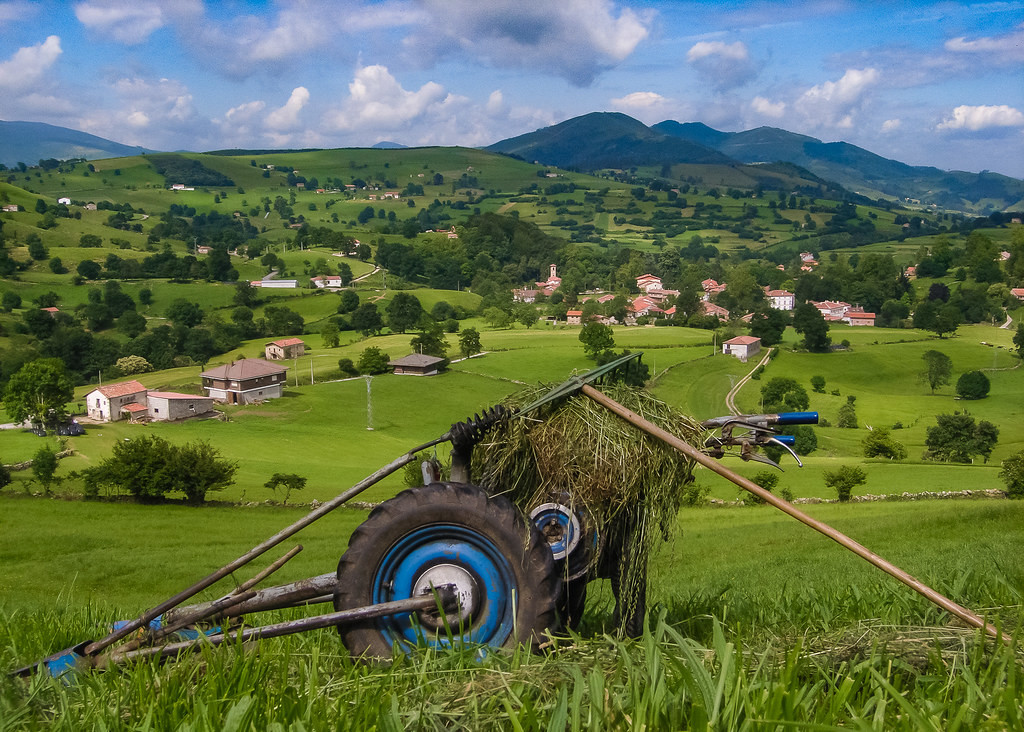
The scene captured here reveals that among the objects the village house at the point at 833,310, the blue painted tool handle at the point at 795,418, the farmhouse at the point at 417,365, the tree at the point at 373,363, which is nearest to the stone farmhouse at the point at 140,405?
the tree at the point at 373,363

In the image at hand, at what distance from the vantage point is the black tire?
4219 mm

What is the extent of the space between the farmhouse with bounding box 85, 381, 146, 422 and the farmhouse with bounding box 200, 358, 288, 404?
29.2ft

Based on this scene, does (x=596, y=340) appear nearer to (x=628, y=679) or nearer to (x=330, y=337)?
(x=330, y=337)

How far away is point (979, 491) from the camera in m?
39.5

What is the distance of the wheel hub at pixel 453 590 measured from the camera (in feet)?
14.0

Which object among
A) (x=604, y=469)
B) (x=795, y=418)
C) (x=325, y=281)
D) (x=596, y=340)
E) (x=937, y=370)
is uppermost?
(x=795, y=418)

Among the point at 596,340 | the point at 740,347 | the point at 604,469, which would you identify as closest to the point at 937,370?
the point at 740,347

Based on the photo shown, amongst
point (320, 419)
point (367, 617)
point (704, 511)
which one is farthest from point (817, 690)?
point (320, 419)

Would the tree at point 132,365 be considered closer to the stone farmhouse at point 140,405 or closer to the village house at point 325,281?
the stone farmhouse at point 140,405

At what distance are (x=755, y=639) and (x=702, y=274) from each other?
642 feet

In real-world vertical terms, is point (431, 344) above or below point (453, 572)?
below

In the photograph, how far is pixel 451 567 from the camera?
14.2ft

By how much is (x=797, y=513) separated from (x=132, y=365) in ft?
435

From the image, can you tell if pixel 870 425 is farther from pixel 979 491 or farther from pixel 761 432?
pixel 761 432
